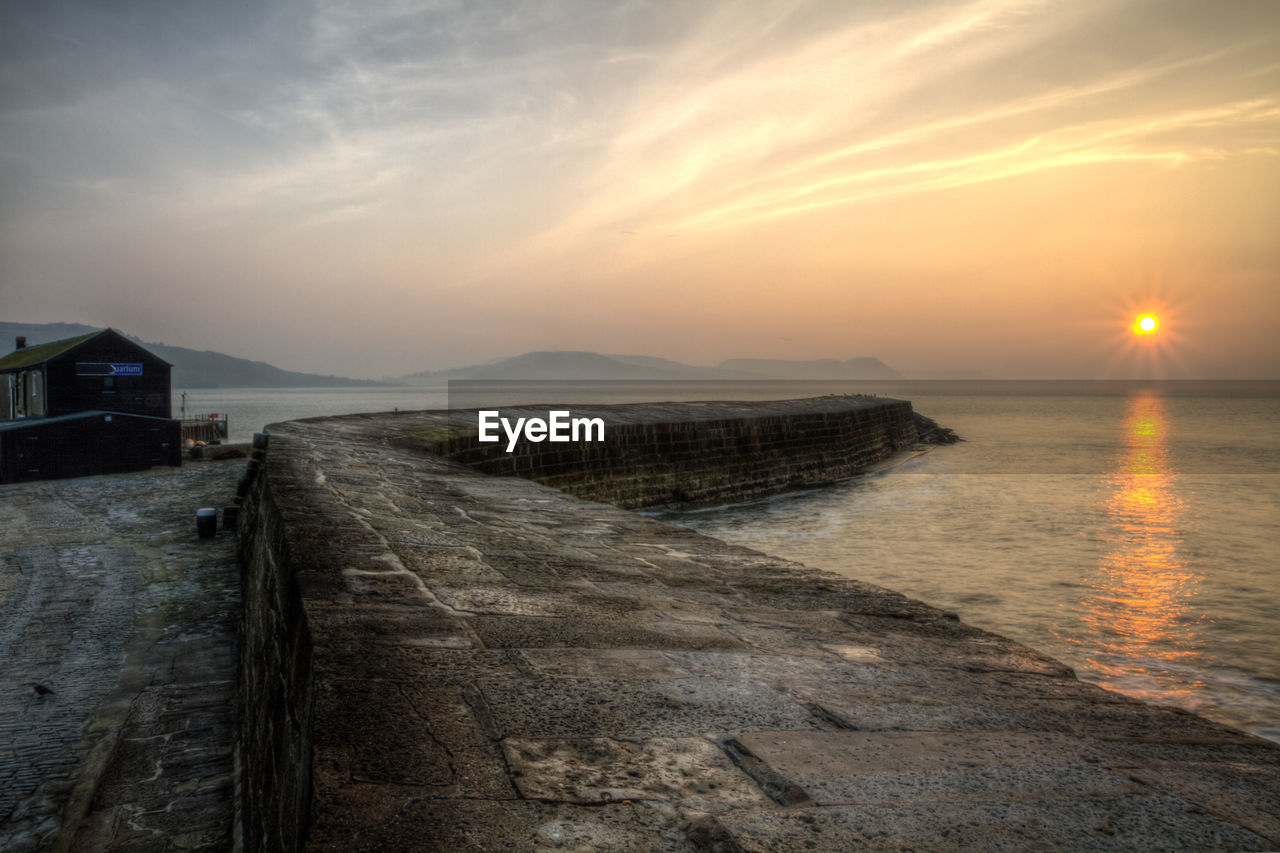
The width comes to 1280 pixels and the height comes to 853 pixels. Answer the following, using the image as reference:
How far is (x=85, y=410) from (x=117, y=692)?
2690 cm

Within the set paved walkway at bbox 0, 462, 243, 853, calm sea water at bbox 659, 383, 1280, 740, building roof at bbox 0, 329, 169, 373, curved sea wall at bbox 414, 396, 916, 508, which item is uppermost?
building roof at bbox 0, 329, 169, 373

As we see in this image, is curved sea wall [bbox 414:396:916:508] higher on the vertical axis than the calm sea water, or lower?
higher

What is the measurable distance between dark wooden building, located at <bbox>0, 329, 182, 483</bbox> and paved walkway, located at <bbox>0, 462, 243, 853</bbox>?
35.9ft

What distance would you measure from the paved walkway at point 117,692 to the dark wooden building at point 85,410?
1095 cm

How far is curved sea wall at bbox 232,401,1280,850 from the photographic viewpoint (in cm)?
161

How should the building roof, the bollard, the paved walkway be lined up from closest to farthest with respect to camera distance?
the paved walkway < the bollard < the building roof

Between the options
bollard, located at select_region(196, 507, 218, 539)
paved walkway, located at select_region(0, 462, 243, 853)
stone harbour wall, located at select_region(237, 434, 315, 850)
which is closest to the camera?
stone harbour wall, located at select_region(237, 434, 315, 850)

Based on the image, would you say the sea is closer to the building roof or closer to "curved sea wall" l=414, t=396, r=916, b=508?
"curved sea wall" l=414, t=396, r=916, b=508

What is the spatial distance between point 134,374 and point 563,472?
23621mm

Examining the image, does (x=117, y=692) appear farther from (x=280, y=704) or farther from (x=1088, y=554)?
(x=1088, y=554)

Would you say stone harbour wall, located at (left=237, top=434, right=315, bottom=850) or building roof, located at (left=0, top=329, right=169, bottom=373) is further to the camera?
building roof, located at (left=0, top=329, right=169, bottom=373)

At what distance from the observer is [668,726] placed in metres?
2.09

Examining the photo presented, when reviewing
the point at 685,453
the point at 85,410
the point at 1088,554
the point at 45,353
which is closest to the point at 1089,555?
the point at 1088,554

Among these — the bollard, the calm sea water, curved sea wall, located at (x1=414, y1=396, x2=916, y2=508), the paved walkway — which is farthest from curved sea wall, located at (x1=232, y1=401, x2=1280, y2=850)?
the bollard
